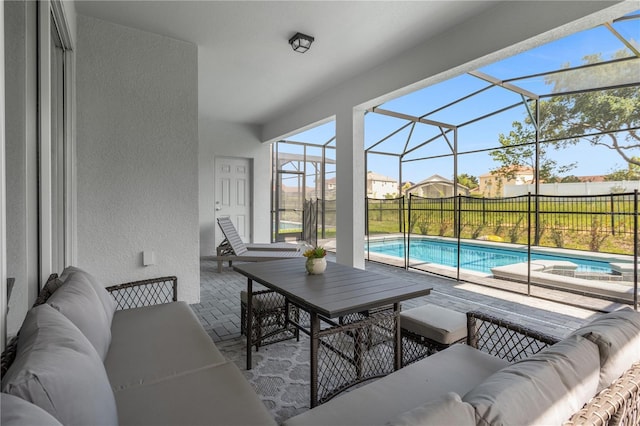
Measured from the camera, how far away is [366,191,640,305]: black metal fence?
476cm

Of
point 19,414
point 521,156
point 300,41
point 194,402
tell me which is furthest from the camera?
point 521,156

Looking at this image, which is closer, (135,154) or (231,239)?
(135,154)

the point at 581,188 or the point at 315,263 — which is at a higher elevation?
the point at 581,188

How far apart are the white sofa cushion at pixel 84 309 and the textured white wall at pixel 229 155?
518 centimetres

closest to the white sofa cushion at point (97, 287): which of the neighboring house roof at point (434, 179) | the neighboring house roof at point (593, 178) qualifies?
the neighboring house roof at point (593, 178)

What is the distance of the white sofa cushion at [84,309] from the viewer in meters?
1.28

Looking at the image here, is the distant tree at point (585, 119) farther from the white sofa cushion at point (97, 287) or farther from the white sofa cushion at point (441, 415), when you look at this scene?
the white sofa cushion at point (97, 287)

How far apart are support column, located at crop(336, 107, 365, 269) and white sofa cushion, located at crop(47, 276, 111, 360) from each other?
3281 mm

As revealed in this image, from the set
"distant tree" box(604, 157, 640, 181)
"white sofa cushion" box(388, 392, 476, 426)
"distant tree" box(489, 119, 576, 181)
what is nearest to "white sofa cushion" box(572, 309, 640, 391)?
"white sofa cushion" box(388, 392, 476, 426)

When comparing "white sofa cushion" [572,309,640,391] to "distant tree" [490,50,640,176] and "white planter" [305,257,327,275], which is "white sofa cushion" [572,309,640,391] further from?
"distant tree" [490,50,640,176]

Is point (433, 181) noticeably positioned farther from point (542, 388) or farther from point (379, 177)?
point (542, 388)

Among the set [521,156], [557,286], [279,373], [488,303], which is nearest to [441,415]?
[279,373]

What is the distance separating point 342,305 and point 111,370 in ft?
3.51

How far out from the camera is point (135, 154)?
3.25m
